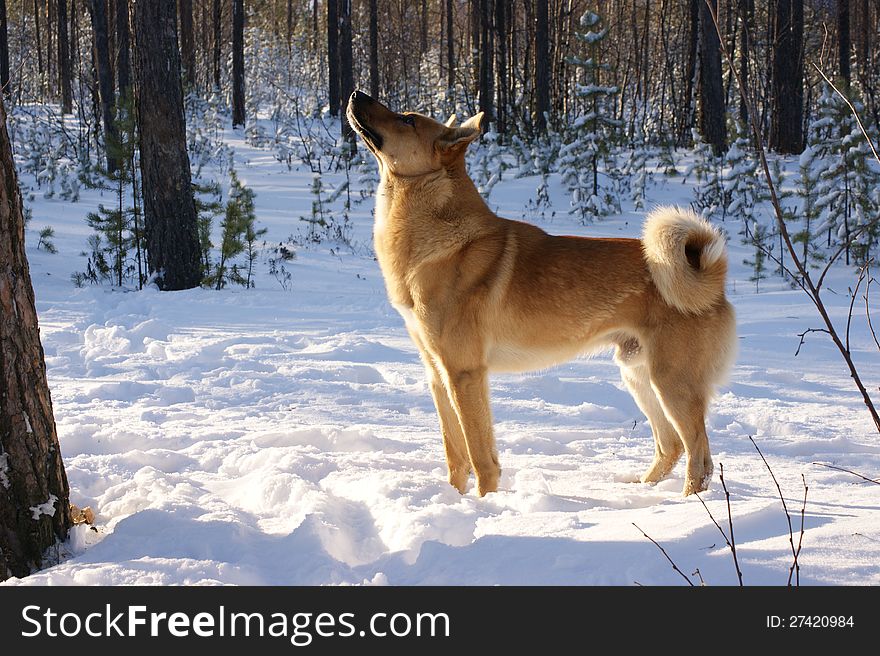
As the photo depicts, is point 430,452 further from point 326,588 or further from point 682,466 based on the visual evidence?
point 326,588

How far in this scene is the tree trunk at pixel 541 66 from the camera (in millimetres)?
18188

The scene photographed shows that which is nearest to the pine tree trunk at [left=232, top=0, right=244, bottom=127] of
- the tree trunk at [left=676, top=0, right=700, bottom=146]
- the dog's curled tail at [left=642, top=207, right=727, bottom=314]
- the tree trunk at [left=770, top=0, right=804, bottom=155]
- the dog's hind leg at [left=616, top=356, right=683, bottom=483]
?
the tree trunk at [left=676, top=0, right=700, bottom=146]

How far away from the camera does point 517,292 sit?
404 centimetres

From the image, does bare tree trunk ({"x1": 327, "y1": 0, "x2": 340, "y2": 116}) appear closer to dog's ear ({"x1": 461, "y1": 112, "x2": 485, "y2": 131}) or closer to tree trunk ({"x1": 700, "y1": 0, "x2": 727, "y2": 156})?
tree trunk ({"x1": 700, "y1": 0, "x2": 727, "y2": 156})

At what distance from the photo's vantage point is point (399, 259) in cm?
405

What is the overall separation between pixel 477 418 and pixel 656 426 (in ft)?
3.41

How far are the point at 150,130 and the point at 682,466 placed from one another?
6.62 metres

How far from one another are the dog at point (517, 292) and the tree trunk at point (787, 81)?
16.5 meters

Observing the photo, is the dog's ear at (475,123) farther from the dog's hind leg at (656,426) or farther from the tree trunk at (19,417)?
the tree trunk at (19,417)

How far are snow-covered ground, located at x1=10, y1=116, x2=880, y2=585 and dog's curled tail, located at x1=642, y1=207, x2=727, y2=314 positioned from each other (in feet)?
3.02

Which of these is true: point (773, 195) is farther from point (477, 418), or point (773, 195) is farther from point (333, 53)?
point (333, 53)

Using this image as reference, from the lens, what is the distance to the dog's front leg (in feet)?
13.0

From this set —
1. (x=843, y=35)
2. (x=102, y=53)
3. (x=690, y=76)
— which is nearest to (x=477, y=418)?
(x=102, y=53)

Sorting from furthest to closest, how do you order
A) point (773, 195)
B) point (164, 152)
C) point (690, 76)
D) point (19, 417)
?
point (690, 76) → point (164, 152) → point (19, 417) → point (773, 195)
